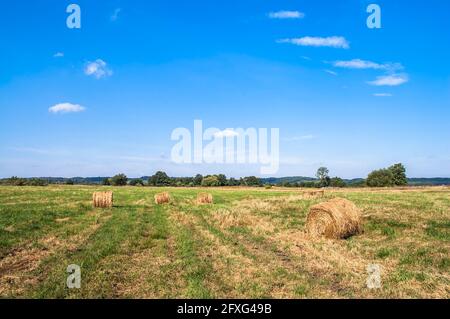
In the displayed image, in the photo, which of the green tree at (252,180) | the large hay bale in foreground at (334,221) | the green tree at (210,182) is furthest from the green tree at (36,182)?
the large hay bale in foreground at (334,221)

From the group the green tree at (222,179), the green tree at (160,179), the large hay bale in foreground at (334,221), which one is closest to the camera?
the large hay bale in foreground at (334,221)

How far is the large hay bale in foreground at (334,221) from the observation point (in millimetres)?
16578

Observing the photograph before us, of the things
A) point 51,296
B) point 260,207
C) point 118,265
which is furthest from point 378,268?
point 260,207

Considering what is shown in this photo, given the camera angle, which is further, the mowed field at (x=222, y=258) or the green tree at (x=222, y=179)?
the green tree at (x=222, y=179)

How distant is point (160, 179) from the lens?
132m

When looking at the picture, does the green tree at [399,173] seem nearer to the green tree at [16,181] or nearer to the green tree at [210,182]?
the green tree at [210,182]

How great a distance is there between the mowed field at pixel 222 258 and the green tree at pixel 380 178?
9338cm

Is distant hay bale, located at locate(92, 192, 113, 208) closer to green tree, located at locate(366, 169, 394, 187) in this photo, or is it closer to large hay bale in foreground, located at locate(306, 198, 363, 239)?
large hay bale in foreground, located at locate(306, 198, 363, 239)

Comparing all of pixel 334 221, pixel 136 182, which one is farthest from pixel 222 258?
pixel 136 182

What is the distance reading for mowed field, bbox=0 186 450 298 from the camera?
9.12 meters

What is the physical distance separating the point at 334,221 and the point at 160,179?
11809 cm

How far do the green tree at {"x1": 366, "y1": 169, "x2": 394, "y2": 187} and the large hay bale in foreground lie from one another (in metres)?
96.9

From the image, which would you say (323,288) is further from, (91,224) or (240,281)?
(91,224)

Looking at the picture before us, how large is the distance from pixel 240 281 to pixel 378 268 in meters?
4.07
